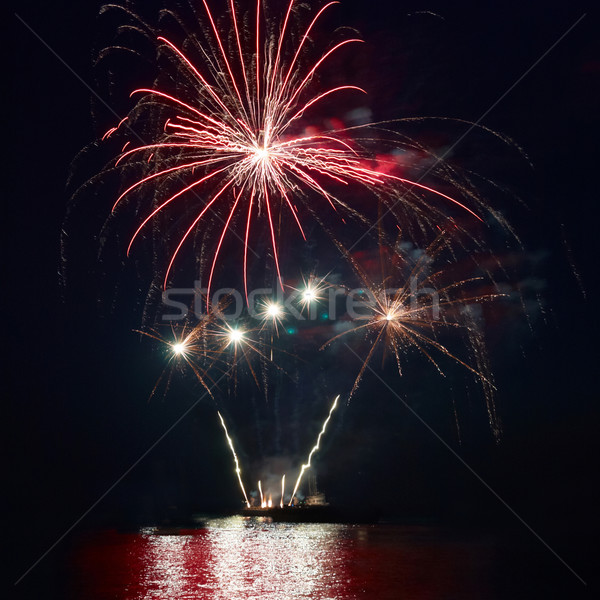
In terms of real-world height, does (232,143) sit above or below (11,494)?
above

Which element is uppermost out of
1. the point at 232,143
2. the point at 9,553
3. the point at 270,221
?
the point at 232,143

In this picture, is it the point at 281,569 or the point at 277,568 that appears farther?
the point at 277,568

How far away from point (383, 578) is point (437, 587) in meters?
2.86

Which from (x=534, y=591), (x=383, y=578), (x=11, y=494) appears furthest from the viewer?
(x=11, y=494)

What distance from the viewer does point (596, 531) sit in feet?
193

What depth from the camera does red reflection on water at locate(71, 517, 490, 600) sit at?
21.5 m

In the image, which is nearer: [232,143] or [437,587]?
[232,143]

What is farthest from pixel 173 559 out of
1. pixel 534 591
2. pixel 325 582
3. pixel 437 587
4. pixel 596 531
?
pixel 596 531

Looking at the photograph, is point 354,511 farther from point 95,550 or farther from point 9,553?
point 9,553

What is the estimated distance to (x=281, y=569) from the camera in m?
27.8

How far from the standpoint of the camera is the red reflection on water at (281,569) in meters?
21.5

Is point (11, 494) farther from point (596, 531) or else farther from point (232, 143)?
point (596, 531)

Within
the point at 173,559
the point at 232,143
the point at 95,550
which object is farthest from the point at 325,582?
the point at 95,550

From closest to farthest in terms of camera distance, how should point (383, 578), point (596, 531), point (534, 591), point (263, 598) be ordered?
point (263, 598) → point (534, 591) → point (383, 578) → point (596, 531)
